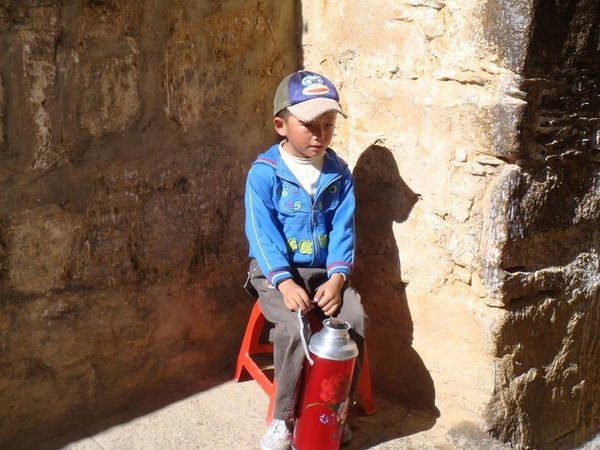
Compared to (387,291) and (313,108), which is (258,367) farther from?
(313,108)

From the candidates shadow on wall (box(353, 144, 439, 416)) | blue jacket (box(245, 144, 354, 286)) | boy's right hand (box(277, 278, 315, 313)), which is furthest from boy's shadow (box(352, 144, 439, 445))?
boy's right hand (box(277, 278, 315, 313))

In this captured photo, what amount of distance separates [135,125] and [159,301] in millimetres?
601

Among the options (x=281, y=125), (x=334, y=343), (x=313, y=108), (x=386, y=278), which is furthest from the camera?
(x=386, y=278)

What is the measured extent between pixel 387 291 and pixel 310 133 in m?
0.68

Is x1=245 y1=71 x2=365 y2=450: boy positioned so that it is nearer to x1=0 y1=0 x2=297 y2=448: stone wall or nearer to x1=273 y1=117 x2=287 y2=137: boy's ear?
A: x1=273 y1=117 x2=287 y2=137: boy's ear

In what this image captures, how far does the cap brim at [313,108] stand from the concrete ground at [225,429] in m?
1.01

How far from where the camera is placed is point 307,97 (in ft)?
7.84

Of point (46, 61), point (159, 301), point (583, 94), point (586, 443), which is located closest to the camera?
point (46, 61)

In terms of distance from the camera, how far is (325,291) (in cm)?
239

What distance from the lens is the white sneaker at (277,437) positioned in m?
2.37

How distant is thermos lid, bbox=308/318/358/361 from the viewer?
87.4 inches

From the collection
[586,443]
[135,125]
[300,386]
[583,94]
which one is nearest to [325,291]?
[300,386]

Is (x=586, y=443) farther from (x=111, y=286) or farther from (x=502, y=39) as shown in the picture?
(x=111, y=286)

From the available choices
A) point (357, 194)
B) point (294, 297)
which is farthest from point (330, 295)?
point (357, 194)
